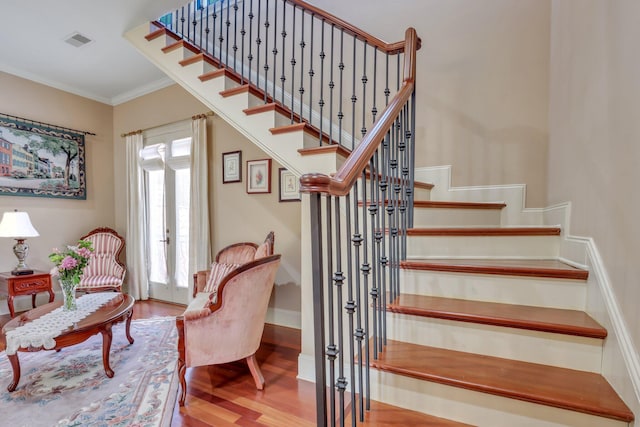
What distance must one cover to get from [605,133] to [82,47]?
476cm

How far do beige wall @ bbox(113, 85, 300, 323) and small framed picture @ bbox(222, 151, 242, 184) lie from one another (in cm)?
6

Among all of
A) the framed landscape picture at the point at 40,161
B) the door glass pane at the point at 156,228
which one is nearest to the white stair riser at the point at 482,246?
the door glass pane at the point at 156,228

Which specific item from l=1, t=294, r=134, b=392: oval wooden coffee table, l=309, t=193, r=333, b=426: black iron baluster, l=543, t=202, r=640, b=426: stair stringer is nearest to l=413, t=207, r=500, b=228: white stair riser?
l=543, t=202, r=640, b=426: stair stringer

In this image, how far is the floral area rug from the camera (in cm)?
192

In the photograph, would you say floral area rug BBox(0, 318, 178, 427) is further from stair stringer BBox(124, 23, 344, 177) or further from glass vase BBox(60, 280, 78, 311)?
stair stringer BBox(124, 23, 344, 177)

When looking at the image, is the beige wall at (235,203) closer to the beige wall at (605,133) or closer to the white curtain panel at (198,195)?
the white curtain panel at (198,195)

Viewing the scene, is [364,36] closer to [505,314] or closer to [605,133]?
[605,133]

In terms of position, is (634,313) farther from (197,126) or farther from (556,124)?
(197,126)

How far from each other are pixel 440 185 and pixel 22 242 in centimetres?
484

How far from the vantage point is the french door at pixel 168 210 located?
439cm

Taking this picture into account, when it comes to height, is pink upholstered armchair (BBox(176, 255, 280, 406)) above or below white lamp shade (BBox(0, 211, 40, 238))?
below

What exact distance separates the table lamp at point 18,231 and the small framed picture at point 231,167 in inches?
87.4

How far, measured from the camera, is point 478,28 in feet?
9.11

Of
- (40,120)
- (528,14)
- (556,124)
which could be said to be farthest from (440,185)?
(40,120)
